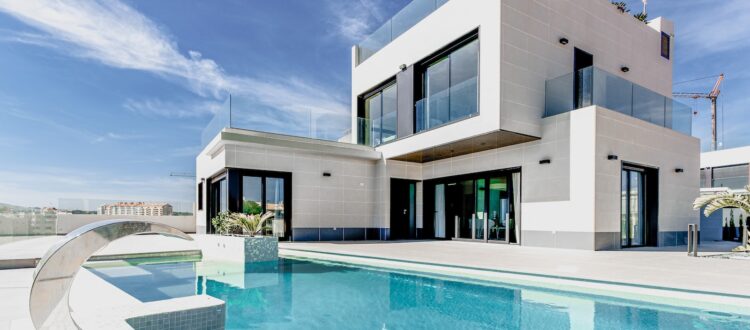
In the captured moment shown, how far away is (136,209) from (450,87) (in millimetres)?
15971

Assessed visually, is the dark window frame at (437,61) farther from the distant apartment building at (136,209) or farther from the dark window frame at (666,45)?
the distant apartment building at (136,209)

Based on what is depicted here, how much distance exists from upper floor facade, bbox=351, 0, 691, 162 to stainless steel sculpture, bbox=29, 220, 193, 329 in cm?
887

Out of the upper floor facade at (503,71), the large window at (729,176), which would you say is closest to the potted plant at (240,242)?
the upper floor facade at (503,71)

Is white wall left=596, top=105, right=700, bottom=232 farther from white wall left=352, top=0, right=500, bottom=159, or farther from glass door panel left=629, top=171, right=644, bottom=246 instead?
white wall left=352, top=0, right=500, bottom=159

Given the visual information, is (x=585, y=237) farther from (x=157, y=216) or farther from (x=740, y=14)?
(x=157, y=216)

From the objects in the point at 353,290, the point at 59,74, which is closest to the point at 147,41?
the point at 59,74

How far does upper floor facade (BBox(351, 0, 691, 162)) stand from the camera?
396 inches

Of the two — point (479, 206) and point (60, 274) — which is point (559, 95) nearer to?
point (479, 206)

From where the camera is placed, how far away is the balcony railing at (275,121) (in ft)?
39.0

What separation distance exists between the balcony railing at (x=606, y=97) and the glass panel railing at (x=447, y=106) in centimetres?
205

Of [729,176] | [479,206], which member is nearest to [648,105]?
[479,206]

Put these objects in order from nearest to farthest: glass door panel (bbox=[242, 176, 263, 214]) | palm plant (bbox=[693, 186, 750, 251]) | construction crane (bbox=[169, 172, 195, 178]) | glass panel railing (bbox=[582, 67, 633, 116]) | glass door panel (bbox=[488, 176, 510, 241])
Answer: palm plant (bbox=[693, 186, 750, 251]), glass panel railing (bbox=[582, 67, 633, 116]), glass door panel (bbox=[488, 176, 510, 241]), glass door panel (bbox=[242, 176, 263, 214]), construction crane (bbox=[169, 172, 195, 178])

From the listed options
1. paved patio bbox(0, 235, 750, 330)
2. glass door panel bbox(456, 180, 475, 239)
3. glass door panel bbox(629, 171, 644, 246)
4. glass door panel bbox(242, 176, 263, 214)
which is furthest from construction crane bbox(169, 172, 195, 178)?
glass door panel bbox(629, 171, 644, 246)

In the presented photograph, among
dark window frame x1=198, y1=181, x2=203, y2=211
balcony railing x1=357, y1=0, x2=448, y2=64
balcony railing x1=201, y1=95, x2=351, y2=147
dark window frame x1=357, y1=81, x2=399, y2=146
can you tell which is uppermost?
balcony railing x1=357, y1=0, x2=448, y2=64
